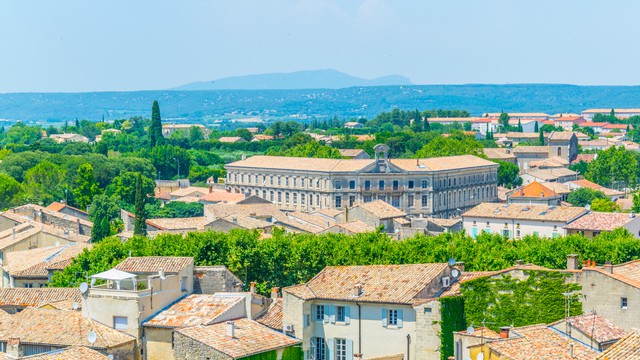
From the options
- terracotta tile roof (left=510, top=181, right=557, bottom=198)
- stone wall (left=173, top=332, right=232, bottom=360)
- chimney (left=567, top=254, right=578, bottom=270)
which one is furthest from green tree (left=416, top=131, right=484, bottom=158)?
stone wall (left=173, top=332, right=232, bottom=360)

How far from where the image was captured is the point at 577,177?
6181 inches

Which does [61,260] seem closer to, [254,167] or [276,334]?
[276,334]

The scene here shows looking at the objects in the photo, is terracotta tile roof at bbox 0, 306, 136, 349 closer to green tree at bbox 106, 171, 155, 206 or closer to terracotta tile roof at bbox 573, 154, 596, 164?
green tree at bbox 106, 171, 155, 206

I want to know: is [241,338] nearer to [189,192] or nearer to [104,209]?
[104,209]

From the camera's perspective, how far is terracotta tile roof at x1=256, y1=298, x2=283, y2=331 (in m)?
41.2

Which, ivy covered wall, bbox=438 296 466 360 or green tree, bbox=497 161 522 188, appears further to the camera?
green tree, bbox=497 161 522 188

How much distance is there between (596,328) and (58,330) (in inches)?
721

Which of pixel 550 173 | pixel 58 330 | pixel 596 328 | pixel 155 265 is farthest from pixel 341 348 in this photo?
pixel 550 173

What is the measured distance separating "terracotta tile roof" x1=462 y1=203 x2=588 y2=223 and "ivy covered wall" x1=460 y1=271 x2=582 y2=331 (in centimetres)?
4050

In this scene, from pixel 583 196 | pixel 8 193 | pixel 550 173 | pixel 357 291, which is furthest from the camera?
pixel 550 173

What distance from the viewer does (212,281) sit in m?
46.6

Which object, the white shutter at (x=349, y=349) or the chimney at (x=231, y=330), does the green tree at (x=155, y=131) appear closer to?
the white shutter at (x=349, y=349)

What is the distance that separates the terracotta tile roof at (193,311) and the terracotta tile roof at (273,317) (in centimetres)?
99

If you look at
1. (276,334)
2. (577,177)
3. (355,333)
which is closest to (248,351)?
(276,334)
